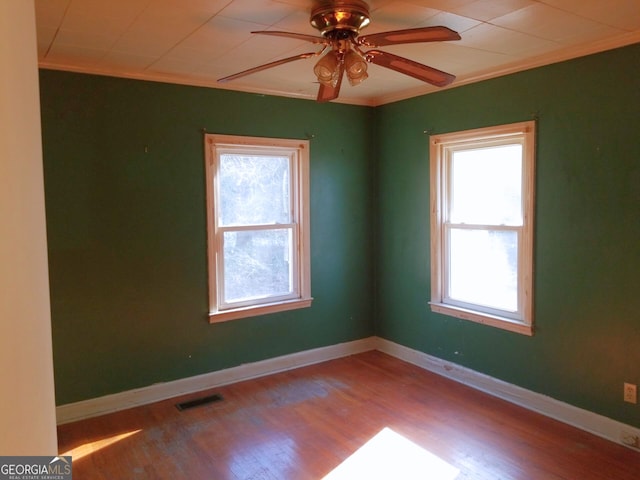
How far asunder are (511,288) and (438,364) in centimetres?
99

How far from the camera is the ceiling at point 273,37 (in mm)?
2262

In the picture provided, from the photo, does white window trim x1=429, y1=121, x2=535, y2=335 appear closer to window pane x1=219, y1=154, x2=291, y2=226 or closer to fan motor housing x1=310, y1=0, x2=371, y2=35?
window pane x1=219, y1=154, x2=291, y2=226

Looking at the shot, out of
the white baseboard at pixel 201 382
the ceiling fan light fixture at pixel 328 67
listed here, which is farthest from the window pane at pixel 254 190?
the ceiling fan light fixture at pixel 328 67

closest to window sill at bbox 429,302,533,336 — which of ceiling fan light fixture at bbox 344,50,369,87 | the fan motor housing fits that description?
ceiling fan light fixture at bbox 344,50,369,87

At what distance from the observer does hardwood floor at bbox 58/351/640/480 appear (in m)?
2.71

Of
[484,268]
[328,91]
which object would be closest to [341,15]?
[328,91]

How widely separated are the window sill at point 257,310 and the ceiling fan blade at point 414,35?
253 cm

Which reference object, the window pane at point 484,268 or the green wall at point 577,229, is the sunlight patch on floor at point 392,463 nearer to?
the green wall at point 577,229

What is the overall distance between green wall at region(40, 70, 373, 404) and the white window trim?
106cm

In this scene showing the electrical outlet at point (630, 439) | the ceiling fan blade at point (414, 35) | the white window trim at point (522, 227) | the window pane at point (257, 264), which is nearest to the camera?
the ceiling fan blade at point (414, 35)

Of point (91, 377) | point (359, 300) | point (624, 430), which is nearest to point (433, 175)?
point (359, 300)

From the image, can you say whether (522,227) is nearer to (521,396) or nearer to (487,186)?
(487,186)

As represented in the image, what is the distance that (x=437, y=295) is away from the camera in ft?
13.6
